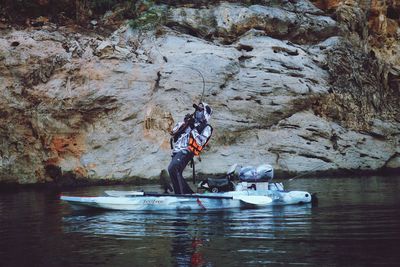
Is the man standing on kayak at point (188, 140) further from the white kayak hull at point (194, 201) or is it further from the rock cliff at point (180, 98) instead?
the rock cliff at point (180, 98)

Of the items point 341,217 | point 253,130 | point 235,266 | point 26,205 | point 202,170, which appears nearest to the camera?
point 235,266

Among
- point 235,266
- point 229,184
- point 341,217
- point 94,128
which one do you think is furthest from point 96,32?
point 235,266

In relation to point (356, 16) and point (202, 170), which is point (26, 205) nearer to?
point (202, 170)

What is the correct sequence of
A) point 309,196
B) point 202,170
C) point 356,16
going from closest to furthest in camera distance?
point 309,196, point 202,170, point 356,16

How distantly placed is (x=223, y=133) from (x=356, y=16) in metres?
9.89

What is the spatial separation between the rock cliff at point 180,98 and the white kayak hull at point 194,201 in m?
7.77

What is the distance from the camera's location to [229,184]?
10.4 metres

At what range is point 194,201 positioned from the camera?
9.70 m

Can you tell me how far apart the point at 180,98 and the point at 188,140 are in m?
8.96

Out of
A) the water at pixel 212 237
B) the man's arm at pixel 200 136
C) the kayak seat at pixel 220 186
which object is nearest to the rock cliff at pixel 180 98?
the kayak seat at pixel 220 186

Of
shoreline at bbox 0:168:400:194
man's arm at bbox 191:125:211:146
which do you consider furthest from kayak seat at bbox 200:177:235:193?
shoreline at bbox 0:168:400:194

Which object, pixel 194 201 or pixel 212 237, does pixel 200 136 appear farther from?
pixel 212 237

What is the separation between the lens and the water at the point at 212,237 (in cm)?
527

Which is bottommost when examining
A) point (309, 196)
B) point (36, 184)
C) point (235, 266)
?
point (36, 184)
